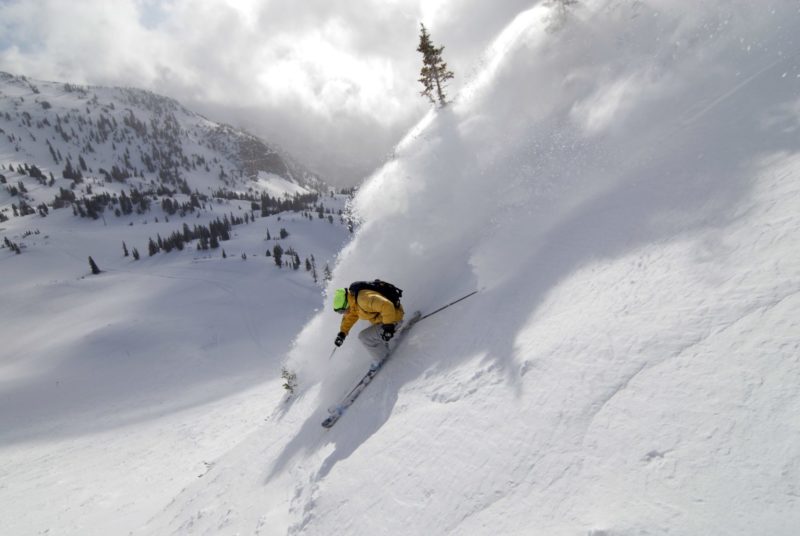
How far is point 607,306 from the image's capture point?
518cm

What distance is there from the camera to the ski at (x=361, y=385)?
8.23m

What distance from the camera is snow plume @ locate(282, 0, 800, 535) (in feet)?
10.8

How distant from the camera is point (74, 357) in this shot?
40469 millimetres

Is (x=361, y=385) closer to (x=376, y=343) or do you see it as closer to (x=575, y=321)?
(x=376, y=343)

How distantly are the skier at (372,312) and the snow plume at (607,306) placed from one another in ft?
2.03

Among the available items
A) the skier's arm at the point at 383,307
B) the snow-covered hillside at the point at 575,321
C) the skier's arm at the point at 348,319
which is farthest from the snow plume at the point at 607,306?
the skier's arm at the point at 348,319

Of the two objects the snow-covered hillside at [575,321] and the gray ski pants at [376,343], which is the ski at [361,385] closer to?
the gray ski pants at [376,343]

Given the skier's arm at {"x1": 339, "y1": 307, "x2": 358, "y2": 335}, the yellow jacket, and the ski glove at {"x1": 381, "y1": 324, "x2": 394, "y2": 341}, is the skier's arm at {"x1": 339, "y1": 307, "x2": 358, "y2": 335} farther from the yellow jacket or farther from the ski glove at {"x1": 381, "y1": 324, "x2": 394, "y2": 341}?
the ski glove at {"x1": 381, "y1": 324, "x2": 394, "y2": 341}

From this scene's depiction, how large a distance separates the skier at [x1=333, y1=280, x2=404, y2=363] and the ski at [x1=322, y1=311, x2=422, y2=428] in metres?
0.12

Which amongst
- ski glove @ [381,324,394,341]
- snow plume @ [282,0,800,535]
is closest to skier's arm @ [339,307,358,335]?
ski glove @ [381,324,394,341]

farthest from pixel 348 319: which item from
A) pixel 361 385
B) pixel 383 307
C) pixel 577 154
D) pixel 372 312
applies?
pixel 577 154

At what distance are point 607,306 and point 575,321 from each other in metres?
0.42

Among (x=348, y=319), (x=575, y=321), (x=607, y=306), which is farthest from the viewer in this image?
(x=348, y=319)

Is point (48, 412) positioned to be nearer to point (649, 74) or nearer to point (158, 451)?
point (158, 451)
